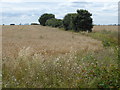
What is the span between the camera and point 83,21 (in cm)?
3356

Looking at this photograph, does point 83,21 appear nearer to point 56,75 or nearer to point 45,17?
point 56,75

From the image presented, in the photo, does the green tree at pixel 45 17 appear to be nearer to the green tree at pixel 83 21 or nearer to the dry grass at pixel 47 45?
the green tree at pixel 83 21

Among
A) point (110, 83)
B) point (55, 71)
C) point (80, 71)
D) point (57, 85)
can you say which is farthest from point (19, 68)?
point (110, 83)

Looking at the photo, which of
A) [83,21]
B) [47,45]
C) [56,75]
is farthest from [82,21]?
[56,75]

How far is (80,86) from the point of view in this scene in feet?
14.1

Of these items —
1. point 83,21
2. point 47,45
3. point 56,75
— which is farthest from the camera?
point 83,21

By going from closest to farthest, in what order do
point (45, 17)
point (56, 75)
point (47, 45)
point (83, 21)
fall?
point (56, 75) → point (47, 45) → point (83, 21) → point (45, 17)

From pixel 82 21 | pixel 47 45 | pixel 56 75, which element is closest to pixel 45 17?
pixel 82 21

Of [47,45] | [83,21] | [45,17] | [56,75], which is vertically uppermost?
[45,17]

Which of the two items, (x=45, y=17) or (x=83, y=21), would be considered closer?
(x=83, y=21)

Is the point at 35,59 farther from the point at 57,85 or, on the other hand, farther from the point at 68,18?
the point at 68,18

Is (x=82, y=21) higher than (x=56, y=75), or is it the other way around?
(x=82, y=21)

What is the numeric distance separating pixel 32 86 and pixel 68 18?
37543 millimetres

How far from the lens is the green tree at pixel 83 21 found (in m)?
33.8
